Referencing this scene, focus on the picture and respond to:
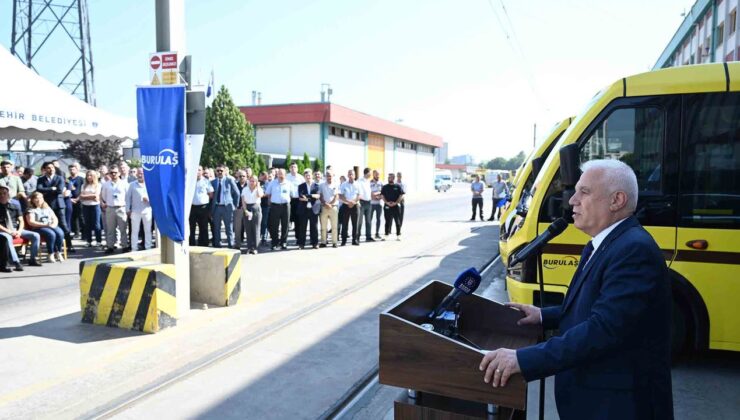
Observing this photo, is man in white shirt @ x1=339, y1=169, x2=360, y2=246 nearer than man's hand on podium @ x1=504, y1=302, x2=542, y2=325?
No

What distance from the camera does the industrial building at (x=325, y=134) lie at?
1426 inches

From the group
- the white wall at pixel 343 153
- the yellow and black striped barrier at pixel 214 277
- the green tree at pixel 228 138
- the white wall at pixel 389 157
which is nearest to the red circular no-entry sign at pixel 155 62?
the yellow and black striped barrier at pixel 214 277

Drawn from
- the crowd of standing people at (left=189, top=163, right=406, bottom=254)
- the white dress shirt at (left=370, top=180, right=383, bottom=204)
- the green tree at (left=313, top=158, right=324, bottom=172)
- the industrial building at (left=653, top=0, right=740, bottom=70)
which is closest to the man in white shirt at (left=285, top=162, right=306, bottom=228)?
the crowd of standing people at (left=189, top=163, right=406, bottom=254)

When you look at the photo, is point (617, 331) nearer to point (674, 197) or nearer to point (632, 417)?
point (632, 417)

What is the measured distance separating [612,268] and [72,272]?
9.95 m

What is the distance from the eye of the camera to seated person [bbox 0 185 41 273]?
9.55m

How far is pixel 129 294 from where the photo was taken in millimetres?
5914

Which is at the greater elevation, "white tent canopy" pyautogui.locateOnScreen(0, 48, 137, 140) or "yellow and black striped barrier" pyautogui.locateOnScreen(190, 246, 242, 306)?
"white tent canopy" pyautogui.locateOnScreen(0, 48, 137, 140)

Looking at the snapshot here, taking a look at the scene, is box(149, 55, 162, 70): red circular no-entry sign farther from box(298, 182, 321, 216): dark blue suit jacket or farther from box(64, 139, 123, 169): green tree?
box(64, 139, 123, 169): green tree

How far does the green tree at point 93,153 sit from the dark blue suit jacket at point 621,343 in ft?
96.7

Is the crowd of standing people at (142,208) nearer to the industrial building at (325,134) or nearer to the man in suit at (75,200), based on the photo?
the man in suit at (75,200)

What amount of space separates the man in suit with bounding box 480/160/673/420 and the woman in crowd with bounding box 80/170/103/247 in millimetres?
12224

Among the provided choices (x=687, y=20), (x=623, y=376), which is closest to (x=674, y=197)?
(x=623, y=376)

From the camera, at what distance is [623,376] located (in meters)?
1.99
